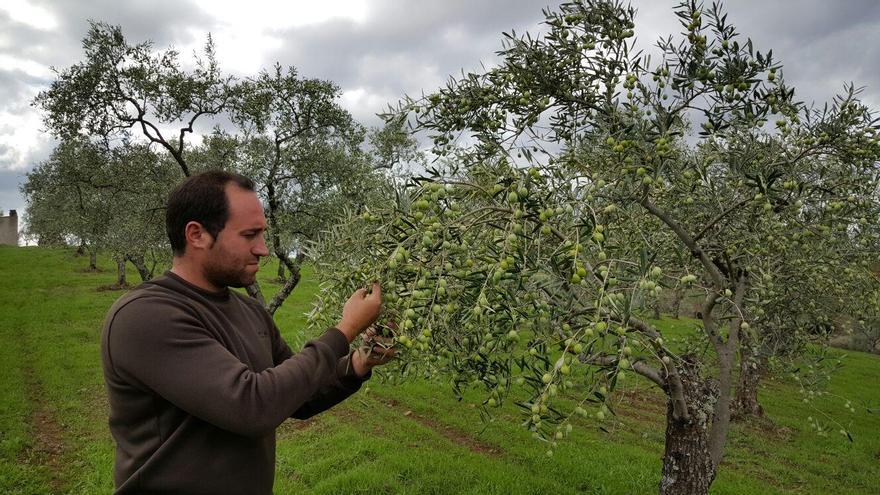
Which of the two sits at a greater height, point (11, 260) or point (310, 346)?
point (310, 346)

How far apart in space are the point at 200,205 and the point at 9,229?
95597 mm

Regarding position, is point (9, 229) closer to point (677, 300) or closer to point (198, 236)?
point (677, 300)

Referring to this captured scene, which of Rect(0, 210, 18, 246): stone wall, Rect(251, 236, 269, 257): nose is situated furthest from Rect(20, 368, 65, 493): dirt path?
Rect(0, 210, 18, 246): stone wall

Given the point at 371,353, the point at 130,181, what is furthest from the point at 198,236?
the point at 130,181

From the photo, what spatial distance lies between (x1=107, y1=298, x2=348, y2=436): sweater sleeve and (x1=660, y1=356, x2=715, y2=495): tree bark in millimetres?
4984

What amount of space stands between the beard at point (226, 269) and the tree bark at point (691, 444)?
5087 mm

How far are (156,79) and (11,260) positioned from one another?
136ft

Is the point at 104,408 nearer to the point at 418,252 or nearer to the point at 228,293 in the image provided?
the point at 228,293

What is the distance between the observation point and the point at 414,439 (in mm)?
12062

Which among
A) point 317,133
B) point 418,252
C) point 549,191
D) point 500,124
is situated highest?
point 317,133

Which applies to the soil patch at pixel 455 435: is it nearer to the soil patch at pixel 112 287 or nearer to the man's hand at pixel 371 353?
the man's hand at pixel 371 353

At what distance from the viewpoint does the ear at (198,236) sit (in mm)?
3117

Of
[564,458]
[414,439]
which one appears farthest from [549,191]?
[414,439]

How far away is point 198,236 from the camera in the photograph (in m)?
3.14
